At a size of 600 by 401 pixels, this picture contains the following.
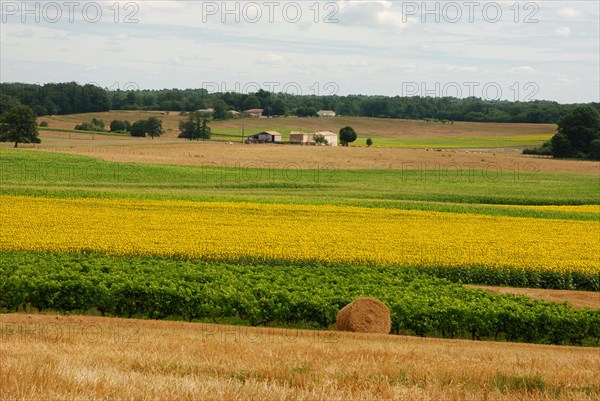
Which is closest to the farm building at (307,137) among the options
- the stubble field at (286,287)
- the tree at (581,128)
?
the tree at (581,128)

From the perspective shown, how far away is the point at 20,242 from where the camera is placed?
27078 mm

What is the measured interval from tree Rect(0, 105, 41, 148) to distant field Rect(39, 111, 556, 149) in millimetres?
35193

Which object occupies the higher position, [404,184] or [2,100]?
[2,100]

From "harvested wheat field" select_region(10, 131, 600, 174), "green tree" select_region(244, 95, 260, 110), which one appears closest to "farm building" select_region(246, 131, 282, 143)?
"harvested wheat field" select_region(10, 131, 600, 174)

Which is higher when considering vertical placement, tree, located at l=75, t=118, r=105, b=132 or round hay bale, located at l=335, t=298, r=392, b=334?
tree, located at l=75, t=118, r=105, b=132

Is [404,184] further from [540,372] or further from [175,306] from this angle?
[540,372]

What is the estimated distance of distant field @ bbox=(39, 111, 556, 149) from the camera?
126062mm

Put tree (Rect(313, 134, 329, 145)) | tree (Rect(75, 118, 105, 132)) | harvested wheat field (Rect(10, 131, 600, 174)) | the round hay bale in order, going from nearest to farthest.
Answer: the round hay bale, harvested wheat field (Rect(10, 131, 600, 174)), tree (Rect(75, 118, 105, 132)), tree (Rect(313, 134, 329, 145))

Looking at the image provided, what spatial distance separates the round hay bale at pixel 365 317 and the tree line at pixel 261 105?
11474 centimetres

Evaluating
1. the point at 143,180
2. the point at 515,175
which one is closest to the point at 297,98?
the point at 515,175

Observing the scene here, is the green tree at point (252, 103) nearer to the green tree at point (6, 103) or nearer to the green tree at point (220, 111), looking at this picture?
the green tree at point (220, 111)

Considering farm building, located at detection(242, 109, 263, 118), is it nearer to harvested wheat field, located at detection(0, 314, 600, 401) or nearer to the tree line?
the tree line

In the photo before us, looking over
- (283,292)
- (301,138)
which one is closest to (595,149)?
(301,138)

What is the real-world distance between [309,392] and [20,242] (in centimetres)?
2150
